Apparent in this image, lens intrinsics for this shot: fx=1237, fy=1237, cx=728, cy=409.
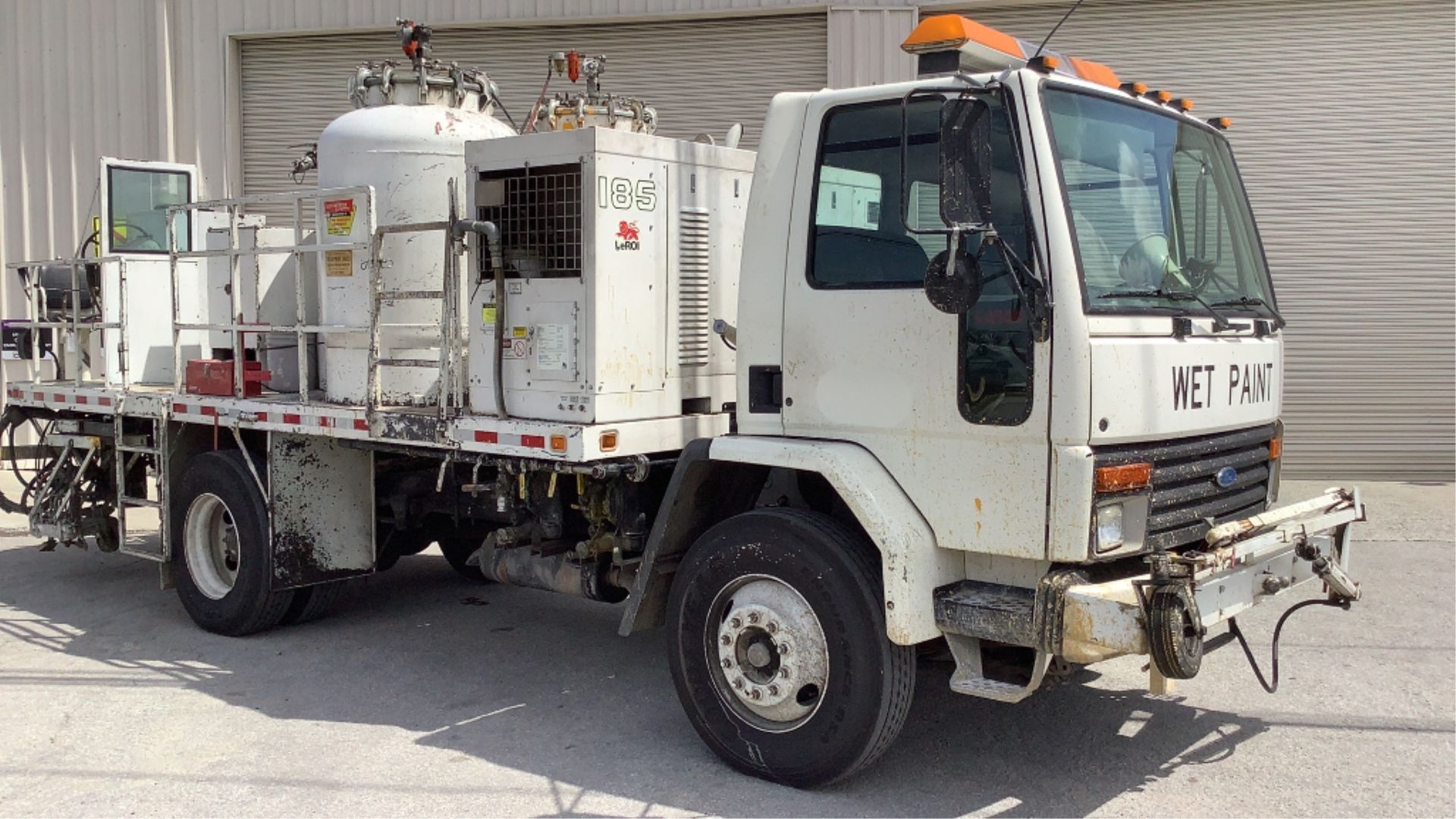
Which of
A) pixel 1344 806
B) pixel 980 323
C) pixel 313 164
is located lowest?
pixel 1344 806

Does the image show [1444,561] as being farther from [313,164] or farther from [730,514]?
[313,164]

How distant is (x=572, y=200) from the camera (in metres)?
5.25

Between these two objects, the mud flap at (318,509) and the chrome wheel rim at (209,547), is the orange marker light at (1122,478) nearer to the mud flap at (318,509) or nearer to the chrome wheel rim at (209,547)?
the mud flap at (318,509)

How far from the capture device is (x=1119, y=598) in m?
4.06

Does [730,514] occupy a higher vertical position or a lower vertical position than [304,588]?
higher

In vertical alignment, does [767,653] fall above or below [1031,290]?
below

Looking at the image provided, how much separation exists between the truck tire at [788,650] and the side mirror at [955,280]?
0.99 metres

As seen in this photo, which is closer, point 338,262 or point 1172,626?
point 1172,626

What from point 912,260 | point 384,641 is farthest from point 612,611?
point 912,260

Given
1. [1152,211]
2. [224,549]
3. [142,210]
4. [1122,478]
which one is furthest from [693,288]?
[142,210]

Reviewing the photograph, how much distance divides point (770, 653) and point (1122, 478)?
147 cm

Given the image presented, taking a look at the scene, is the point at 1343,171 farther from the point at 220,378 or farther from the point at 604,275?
the point at 220,378

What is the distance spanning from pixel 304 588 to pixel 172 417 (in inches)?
48.8

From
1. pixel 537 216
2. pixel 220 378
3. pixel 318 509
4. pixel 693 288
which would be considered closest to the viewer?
pixel 537 216
